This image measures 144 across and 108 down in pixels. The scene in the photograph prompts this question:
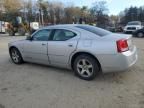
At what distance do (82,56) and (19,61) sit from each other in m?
2.85

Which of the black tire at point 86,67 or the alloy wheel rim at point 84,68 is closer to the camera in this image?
the black tire at point 86,67

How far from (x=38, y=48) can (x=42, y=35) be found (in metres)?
0.43

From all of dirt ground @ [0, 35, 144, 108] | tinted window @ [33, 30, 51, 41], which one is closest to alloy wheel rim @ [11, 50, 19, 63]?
dirt ground @ [0, 35, 144, 108]

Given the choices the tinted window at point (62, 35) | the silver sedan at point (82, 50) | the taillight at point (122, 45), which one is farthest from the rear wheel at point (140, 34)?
the taillight at point (122, 45)

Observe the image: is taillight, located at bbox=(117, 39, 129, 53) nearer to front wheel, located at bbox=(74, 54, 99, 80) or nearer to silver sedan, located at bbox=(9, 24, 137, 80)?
silver sedan, located at bbox=(9, 24, 137, 80)

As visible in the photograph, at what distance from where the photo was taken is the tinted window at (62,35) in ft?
16.9

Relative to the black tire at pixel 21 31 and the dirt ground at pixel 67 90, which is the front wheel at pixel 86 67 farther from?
the black tire at pixel 21 31

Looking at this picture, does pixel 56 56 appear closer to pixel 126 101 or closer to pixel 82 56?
pixel 82 56

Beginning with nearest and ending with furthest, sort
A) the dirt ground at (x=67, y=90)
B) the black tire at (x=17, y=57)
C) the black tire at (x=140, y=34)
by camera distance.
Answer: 1. the dirt ground at (x=67, y=90)
2. the black tire at (x=17, y=57)
3. the black tire at (x=140, y=34)

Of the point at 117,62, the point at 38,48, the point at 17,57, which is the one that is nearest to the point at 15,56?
the point at 17,57

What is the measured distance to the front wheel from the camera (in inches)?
185

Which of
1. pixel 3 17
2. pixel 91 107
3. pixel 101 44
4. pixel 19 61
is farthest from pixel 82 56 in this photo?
pixel 3 17

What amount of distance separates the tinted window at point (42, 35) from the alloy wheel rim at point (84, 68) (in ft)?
4.69

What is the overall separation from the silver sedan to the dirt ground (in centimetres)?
34
